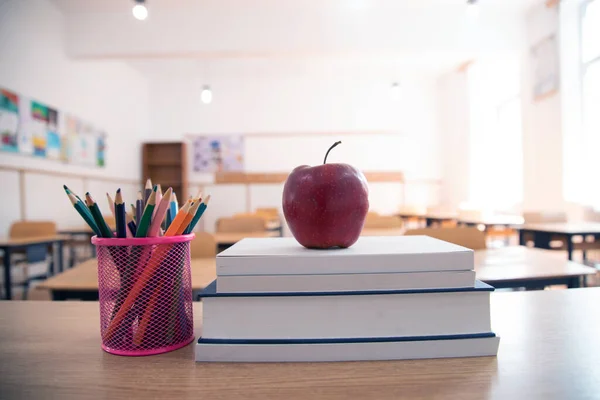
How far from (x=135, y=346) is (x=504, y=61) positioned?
23.1 ft

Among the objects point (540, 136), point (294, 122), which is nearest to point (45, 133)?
point (294, 122)

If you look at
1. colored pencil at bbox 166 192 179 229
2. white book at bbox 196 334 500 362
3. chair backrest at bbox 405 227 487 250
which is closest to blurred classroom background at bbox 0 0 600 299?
chair backrest at bbox 405 227 487 250

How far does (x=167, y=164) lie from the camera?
Result: 7566mm

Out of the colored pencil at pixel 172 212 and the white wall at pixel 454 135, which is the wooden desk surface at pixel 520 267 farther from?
the white wall at pixel 454 135

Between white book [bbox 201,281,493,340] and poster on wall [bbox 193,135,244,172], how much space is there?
7.31 m

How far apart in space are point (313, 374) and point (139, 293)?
9.1 inches

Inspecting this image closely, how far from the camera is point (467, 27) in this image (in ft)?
16.4

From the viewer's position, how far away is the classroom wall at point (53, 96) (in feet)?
13.0

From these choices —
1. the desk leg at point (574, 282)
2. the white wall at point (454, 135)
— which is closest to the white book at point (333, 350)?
the desk leg at point (574, 282)

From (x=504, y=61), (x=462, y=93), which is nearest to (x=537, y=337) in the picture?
(x=504, y=61)

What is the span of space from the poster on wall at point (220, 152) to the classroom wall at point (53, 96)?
4.54 feet

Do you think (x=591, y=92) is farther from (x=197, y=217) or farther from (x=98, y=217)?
(x=98, y=217)

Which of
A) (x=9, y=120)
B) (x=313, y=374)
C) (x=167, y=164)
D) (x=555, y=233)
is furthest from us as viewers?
(x=167, y=164)

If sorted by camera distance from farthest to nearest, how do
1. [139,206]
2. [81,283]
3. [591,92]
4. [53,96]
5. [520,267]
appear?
[53,96] < [591,92] < [520,267] < [81,283] < [139,206]
